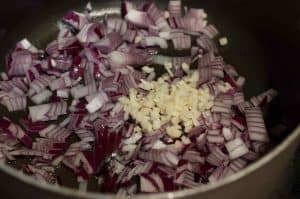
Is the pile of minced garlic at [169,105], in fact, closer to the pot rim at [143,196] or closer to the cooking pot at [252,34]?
the cooking pot at [252,34]

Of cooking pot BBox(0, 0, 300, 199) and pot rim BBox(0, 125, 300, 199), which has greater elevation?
cooking pot BBox(0, 0, 300, 199)

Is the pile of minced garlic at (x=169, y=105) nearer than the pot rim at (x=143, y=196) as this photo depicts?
No

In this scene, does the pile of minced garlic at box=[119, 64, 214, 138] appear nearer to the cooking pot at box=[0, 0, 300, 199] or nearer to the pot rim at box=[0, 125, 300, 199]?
the cooking pot at box=[0, 0, 300, 199]

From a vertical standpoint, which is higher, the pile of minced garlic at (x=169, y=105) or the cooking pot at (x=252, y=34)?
the cooking pot at (x=252, y=34)

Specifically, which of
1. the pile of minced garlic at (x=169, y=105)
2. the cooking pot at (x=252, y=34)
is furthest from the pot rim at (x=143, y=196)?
the pile of minced garlic at (x=169, y=105)

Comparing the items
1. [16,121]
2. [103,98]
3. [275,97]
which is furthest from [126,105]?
[275,97]

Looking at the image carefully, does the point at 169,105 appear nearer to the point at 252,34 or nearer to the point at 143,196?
the point at 252,34

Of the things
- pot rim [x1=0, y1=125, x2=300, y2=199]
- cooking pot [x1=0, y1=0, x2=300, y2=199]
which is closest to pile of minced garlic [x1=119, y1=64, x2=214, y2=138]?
cooking pot [x1=0, y1=0, x2=300, y2=199]

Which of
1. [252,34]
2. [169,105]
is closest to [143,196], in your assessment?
[169,105]

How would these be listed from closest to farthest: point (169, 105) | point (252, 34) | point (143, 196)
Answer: point (143, 196)
point (169, 105)
point (252, 34)

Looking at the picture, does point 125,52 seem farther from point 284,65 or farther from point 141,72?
point 284,65
